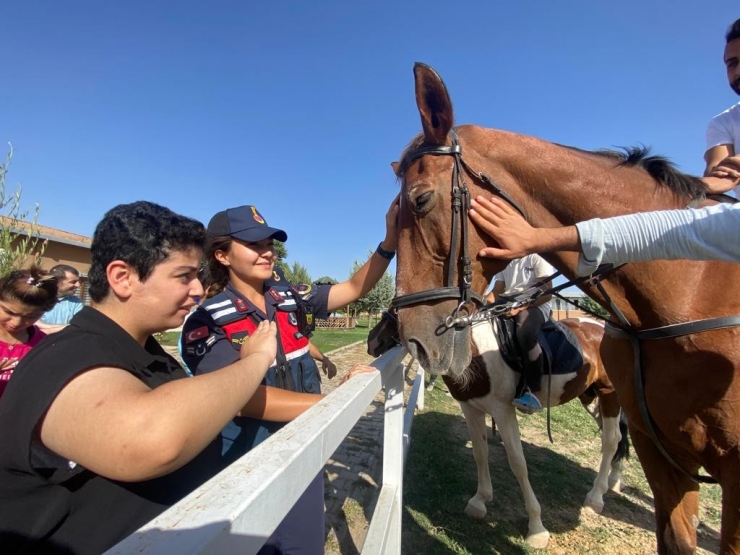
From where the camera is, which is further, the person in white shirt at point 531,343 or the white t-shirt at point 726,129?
the person in white shirt at point 531,343

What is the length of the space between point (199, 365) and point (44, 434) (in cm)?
97

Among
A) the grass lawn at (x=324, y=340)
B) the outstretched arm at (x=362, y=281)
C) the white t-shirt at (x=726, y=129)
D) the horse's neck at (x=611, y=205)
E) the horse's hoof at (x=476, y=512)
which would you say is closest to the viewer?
the horse's neck at (x=611, y=205)

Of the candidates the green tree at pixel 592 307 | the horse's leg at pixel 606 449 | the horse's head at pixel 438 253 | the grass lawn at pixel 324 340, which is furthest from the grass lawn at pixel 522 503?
the grass lawn at pixel 324 340

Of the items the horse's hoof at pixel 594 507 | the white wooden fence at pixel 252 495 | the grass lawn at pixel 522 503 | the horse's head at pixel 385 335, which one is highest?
the white wooden fence at pixel 252 495

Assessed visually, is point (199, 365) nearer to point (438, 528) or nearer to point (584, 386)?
point (438, 528)

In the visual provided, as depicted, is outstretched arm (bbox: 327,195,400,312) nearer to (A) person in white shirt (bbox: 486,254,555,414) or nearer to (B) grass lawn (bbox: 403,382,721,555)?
(A) person in white shirt (bbox: 486,254,555,414)

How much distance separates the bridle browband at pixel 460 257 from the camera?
6.47ft

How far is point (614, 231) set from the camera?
150cm

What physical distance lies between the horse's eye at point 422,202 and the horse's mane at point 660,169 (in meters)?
0.88

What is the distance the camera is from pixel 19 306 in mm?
3029

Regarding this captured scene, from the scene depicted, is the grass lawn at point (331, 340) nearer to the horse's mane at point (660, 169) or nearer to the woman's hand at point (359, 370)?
the woman's hand at point (359, 370)

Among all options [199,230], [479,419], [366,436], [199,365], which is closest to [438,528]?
[479,419]

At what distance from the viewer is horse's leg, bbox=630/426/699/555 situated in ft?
7.26

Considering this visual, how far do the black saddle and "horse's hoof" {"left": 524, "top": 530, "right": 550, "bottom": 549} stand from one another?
4.65 ft
